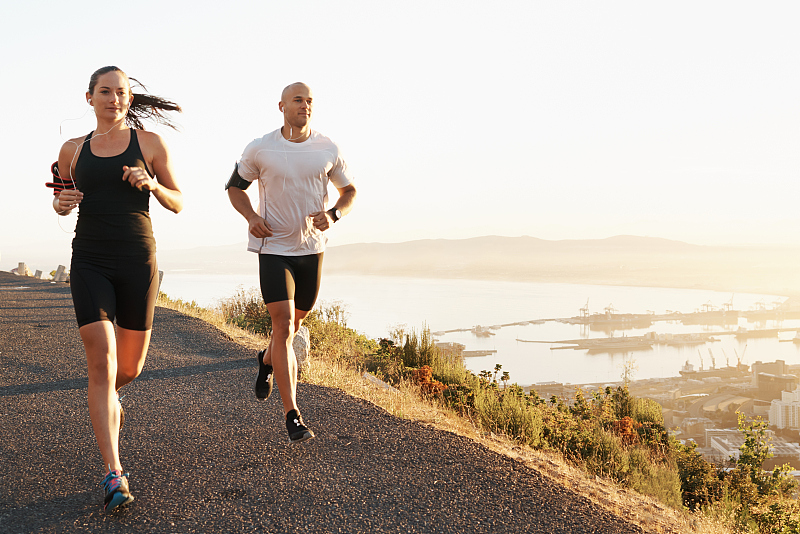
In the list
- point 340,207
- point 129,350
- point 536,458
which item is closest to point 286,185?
point 340,207

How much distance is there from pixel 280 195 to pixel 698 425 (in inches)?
346

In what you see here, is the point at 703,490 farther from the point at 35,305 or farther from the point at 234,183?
the point at 35,305

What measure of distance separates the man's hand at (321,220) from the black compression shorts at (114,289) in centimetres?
100

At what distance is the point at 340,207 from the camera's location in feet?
13.0

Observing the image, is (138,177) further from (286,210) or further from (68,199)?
(286,210)

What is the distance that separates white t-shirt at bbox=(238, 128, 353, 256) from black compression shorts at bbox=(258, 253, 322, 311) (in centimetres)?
5

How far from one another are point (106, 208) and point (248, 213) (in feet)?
3.06

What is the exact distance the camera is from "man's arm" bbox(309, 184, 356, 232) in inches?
146

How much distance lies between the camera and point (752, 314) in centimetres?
3888

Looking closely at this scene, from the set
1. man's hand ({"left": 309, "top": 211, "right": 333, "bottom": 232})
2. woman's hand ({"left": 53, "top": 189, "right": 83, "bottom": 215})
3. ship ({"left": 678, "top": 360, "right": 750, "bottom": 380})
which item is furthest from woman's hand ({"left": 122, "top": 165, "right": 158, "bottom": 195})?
ship ({"left": 678, "top": 360, "right": 750, "bottom": 380})

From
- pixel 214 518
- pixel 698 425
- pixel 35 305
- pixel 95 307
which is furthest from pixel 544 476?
pixel 35 305

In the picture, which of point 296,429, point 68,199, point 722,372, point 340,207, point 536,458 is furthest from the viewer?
point 722,372

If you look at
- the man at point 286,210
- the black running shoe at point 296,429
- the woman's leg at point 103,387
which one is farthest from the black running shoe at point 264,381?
the woman's leg at point 103,387

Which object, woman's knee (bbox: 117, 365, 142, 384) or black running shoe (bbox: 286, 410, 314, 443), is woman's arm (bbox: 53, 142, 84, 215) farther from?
black running shoe (bbox: 286, 410, 314, 443)
